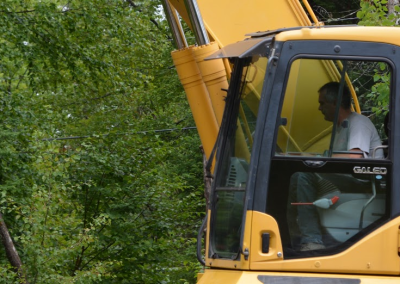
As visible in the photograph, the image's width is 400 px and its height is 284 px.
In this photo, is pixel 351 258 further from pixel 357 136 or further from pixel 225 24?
pixel 225 24

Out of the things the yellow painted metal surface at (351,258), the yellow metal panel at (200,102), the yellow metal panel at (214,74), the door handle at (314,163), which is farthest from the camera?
the yellow metal panel at (200,102)

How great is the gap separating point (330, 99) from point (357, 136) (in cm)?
29

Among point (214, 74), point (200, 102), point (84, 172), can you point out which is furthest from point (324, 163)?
point (84, 172)

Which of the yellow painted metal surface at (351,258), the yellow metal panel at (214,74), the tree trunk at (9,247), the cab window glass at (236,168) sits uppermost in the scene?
the yellow metal panel at (214,74)

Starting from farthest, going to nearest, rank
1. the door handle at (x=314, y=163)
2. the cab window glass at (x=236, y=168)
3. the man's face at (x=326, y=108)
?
the cab window glass at (x=236, y=168) < the man's face at (x=326, y=108) < the door handle at (x=314, y=163)

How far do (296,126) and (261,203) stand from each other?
0.53 metres

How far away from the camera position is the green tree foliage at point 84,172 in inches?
363

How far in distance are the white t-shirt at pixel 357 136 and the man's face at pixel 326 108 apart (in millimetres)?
85

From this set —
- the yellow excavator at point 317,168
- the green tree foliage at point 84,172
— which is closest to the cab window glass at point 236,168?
the yellow excavator at point 317,168

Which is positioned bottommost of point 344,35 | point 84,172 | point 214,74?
point 84,172

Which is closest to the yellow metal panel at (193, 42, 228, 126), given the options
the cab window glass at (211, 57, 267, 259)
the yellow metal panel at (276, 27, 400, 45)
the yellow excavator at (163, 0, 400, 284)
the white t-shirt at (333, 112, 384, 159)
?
the cab window glass at (211, 57, 267, 259)

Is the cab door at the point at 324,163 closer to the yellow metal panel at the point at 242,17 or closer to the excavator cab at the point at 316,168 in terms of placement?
the excavator cab at the point at 316,168

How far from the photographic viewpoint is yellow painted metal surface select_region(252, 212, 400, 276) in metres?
4.49

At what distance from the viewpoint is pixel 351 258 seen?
453cm
